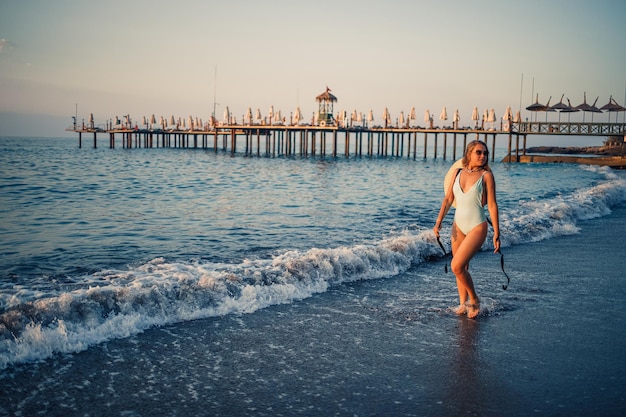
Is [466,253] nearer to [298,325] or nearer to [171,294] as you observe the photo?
[298,325]

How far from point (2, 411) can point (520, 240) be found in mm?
9592

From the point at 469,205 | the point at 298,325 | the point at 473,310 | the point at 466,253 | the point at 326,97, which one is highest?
the point at 326,97

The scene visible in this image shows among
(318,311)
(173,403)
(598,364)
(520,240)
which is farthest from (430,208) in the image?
(173,403)

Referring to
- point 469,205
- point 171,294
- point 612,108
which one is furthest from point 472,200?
point 612,108

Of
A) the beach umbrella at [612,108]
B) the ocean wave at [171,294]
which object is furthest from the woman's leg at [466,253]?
the beach umbrella at [612,108]

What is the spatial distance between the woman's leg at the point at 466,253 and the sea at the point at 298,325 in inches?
8.7

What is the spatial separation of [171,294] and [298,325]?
158cm

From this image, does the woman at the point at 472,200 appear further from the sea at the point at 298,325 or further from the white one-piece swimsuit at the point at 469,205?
the sea at the point at 298,325

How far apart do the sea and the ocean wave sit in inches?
0.9

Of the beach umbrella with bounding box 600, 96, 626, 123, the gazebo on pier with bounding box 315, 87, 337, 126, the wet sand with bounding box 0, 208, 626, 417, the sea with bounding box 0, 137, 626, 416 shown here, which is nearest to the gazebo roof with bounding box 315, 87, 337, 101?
the gazebo on pier with bounding box 315, 87, 337, 126

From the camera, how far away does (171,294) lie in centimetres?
596

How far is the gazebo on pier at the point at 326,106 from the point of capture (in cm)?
5694

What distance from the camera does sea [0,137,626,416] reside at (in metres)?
3.70

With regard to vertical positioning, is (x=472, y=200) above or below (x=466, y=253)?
above
